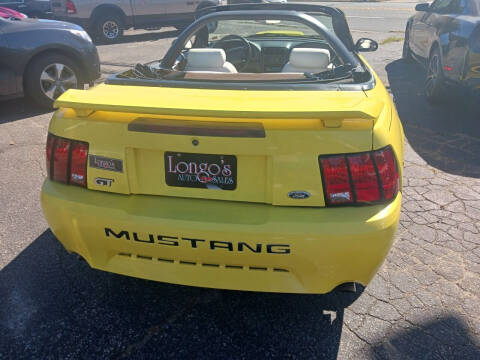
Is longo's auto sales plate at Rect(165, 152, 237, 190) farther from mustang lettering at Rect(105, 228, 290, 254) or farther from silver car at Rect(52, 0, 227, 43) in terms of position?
silver car at Rect(52, 0, 227, 43)

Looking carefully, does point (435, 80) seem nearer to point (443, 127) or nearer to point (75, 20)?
point (443, 127)

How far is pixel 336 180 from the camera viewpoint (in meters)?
1.92

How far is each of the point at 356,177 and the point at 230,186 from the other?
584 mm

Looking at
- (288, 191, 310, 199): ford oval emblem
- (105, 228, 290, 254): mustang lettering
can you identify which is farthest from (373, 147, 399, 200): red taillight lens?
(105, 228, 290, 254): mustang lettering

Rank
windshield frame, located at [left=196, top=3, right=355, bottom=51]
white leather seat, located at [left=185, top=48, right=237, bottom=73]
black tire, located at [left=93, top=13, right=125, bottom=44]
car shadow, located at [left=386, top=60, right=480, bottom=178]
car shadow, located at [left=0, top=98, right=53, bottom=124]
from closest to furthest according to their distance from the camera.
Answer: white leather seat, located at [left=185, top=48, right=237, bottom=73], windshield frame, located at [left=196, top=3, right=355, bottom=51], car shadow, located at [left=386, top=60, right=480, bottom=178], car shadow, located at [left=0, top=98, right=53, bottom=124], black tire, located at [left=93, top=13, right=125, bottom=44]

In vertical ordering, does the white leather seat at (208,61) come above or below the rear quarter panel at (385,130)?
above

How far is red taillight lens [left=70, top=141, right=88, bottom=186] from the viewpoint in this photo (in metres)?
2.12

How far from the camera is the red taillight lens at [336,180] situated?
6.27 ft

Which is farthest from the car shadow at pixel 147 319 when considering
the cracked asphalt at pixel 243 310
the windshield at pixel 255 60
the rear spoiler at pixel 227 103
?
the windshield at pixel 255 60

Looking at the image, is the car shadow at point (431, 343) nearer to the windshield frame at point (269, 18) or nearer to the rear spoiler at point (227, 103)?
the rear spoiler at point (227, 103)

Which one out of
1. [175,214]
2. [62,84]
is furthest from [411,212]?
[62,84]

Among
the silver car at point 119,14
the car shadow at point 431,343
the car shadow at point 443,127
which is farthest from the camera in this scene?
the silver car at point 119,14

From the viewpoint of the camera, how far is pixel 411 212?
3426 mm

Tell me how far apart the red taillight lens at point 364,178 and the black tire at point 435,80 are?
4.44 m
